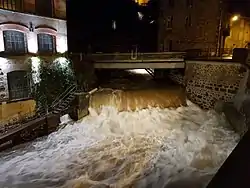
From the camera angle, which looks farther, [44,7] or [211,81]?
[211,81]

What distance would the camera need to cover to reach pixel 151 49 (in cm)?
2564

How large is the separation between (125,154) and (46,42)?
881 centimetres

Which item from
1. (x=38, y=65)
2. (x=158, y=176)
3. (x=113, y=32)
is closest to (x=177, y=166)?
(x=158, y=176)

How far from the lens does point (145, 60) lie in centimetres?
1653

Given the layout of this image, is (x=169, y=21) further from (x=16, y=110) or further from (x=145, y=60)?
(x=16, y=110)

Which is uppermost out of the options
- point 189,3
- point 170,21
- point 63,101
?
point 189,3

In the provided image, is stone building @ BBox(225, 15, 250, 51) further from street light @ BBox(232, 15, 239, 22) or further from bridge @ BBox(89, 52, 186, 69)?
bridge @ BBox(89, 52, 186, 69)

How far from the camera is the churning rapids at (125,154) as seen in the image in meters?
7.75

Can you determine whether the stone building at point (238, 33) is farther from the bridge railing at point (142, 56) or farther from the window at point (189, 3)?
the bridge railing at point (142, 56)

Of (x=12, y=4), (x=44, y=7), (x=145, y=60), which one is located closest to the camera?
(x=12, y=4)

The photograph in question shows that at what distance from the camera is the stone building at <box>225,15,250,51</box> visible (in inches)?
927

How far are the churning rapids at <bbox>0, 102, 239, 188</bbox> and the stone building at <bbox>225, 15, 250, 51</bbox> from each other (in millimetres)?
13783

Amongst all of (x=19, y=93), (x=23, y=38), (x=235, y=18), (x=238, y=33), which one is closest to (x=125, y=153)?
(x=19, y=93)

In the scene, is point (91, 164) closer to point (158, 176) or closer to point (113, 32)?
point (158, 176)
